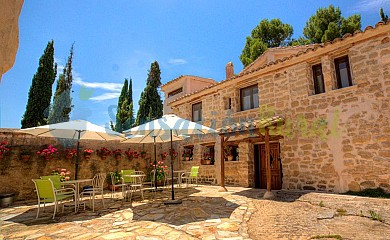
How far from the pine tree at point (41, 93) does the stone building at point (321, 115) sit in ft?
45.0

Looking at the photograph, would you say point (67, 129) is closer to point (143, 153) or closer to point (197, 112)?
point (143, 153)

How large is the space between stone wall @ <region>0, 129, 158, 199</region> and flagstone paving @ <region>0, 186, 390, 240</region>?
1.26 metres

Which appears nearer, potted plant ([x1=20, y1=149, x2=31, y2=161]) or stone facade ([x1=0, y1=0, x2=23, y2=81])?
stone facade ([x1=0, y1=0, x2=23, y2=81])

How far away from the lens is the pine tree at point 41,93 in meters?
15.5

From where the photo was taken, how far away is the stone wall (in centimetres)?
684

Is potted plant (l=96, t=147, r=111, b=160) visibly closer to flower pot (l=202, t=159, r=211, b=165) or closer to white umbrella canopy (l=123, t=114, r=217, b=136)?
white umbrella canopy (l=123, t=114, r=217, b=136)

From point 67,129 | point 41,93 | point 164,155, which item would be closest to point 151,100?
point 41,93

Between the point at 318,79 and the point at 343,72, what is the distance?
0.73 metres

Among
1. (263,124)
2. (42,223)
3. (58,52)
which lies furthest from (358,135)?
(58,52)

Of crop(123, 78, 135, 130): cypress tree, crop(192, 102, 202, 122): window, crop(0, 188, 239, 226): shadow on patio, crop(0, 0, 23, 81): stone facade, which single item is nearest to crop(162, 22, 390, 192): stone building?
crop(192, 102, 202, 122): window

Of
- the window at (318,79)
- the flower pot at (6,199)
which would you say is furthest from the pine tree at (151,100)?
the window at (318,79)

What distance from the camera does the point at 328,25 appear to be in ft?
56.0

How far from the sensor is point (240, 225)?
3869mm

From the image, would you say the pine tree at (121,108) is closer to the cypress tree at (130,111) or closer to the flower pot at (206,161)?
the cypress tree at (130,111)
